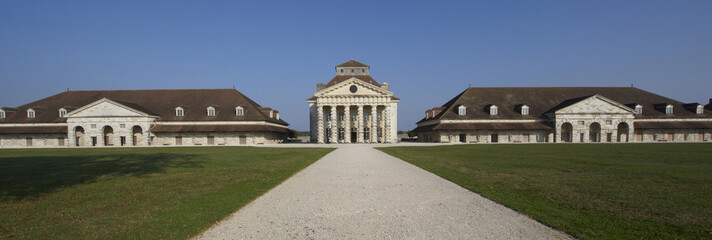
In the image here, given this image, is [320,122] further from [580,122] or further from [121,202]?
[121,202]

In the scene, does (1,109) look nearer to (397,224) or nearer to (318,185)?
(318,185)

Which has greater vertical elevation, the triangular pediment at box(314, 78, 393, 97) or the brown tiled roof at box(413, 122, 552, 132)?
the triangular pediment at box(314, 78, 393, 97)

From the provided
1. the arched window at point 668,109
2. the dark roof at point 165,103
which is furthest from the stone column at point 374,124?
the arched window at point 668,109

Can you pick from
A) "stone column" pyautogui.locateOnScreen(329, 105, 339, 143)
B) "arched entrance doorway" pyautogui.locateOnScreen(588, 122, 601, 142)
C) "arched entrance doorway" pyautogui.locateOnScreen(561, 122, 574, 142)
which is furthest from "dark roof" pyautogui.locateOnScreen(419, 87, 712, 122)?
"stone column" pyautogui.locateOnScreen(329, 105, 339, 143)

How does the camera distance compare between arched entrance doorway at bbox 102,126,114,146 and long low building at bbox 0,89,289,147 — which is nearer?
long low building at bbox 0,89,289,147

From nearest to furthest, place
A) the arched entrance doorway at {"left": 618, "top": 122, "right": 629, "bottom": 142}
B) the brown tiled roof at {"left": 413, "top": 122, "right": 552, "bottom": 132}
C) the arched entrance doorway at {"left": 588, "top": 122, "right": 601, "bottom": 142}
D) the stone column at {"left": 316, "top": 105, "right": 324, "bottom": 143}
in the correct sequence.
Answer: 1. the brown tiled roof at {"left": 413, "top": 122, "right": 552, "bottom": 132}
2. the arched entrance doorway at {"left": 618, "top": 122, "right": 629, "bottom": 142}
3. the arched entrance doorway at {"left": 588, "top": 122, "right": 601, "bottom": 142}
4. the stone column at {"left": 316, "top": 105, "right": 324, "bottom": 143}


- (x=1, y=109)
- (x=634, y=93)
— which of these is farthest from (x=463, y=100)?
(x=1, y=109)

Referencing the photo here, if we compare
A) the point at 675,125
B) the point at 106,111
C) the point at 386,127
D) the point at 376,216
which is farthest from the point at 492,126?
the point at 106,111

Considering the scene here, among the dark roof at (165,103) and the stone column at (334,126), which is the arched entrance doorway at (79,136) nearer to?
the dark roof at (165,103)

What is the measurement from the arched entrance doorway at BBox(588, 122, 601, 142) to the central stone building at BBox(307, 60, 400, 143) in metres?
29.8

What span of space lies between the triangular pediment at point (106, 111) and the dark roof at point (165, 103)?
93 cm

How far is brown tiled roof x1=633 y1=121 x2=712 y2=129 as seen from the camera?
149 ft

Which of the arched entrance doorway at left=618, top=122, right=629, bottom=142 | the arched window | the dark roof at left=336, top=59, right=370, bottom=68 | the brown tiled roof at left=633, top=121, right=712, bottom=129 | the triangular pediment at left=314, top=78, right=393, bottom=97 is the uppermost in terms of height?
the dark roof at left=336, top=59, right=370, bottom=68

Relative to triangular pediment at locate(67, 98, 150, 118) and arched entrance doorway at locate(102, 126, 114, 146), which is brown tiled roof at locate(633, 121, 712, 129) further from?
arched entrance doorway at locate(102, 126, 114, 146)
